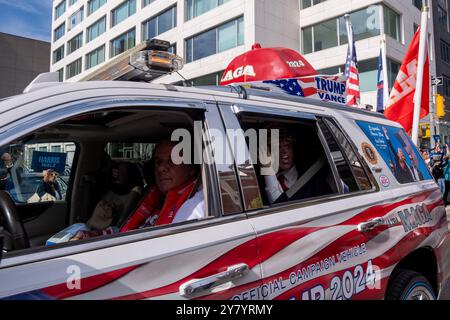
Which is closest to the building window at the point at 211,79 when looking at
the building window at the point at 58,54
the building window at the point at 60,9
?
the building window at the point at 58,54

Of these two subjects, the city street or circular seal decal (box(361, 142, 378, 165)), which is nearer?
the city street

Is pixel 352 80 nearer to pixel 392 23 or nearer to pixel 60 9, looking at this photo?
pixel 392 23

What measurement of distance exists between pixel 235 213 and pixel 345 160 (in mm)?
995

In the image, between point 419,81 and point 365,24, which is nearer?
point 419,81

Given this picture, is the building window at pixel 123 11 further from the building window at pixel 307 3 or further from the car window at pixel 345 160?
the car window at pixel 345 160

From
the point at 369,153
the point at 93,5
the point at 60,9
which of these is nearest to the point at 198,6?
the point at 93,5

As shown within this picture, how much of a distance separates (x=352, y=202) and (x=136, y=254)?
134 centimetres

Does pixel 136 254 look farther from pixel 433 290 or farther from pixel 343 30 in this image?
pixel 343 30

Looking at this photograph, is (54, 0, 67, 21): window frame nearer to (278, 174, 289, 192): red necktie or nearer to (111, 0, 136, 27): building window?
(111, 0, 136, 27): building window

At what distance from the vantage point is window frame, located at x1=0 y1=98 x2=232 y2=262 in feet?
3.81

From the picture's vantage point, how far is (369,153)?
2385 mm

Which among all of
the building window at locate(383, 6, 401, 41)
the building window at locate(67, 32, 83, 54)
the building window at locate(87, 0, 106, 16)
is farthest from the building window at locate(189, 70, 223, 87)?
the building window at locate(67, 32, 83, 54)

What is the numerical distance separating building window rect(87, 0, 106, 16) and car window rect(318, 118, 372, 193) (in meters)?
36.9

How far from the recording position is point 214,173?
1615 millimetres
